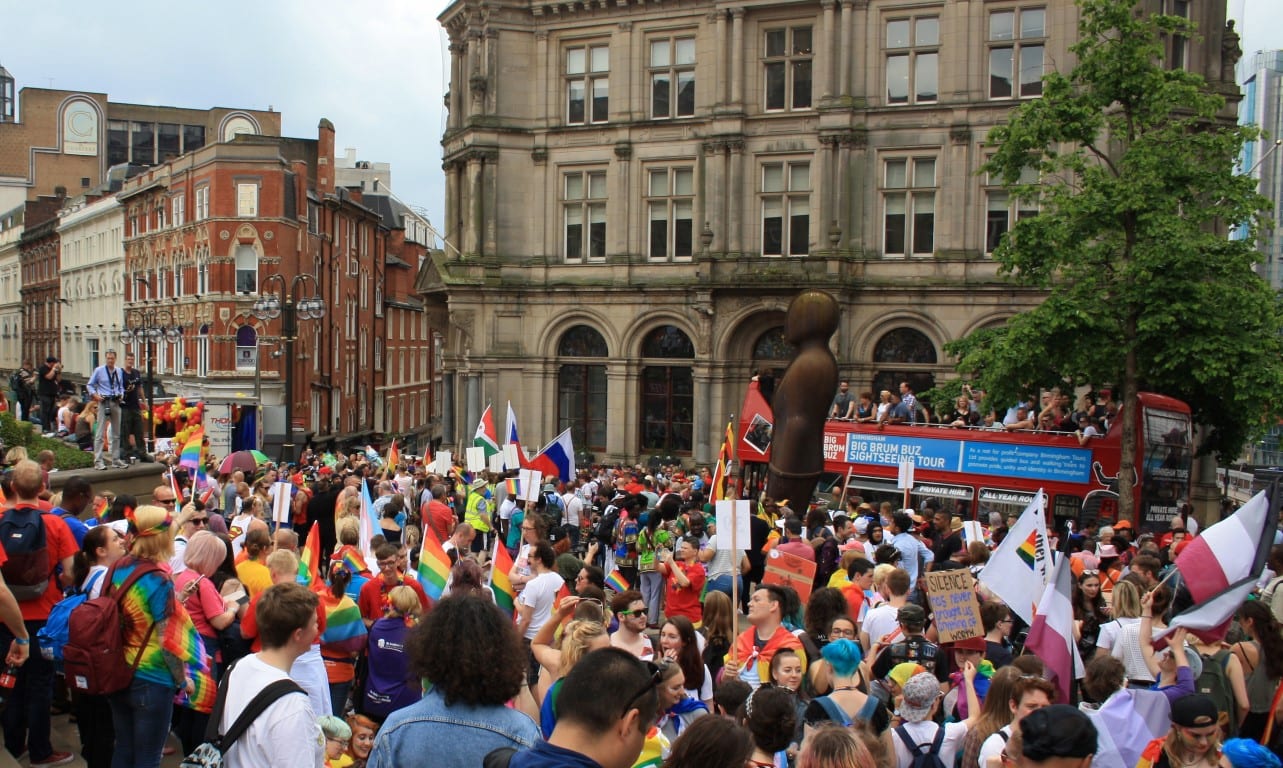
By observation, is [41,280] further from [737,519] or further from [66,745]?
[737,519]

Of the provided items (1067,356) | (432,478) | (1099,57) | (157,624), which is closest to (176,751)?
(157,624)

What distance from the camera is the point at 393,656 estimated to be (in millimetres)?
8172

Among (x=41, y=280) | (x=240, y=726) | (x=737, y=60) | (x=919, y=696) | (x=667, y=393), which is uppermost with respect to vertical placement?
(x=737, y=60)

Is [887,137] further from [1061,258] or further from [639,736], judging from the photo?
[639,736]

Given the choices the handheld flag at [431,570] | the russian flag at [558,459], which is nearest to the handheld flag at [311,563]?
the handheld flag at [431,570]

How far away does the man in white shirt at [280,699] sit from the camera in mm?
5215

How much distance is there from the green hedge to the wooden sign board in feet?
42.4

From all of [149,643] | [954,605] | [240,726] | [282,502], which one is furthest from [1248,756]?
[282,502]

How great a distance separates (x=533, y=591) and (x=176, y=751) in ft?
9.47

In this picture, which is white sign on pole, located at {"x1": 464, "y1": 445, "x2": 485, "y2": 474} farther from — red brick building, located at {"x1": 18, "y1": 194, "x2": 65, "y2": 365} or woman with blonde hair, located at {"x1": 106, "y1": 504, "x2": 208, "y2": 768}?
red brick building, located at {"x1": 18, "y1": 194, "x2": 65, "y2": 365}

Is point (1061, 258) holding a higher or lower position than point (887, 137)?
lower

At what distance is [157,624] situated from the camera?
7258 millimetres

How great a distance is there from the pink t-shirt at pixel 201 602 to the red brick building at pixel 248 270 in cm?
4328

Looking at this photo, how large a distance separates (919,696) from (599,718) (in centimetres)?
321
